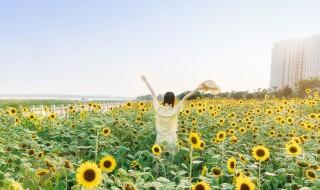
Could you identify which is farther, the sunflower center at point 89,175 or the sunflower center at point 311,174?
the sunflower center at point 311,174

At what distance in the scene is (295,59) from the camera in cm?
4928

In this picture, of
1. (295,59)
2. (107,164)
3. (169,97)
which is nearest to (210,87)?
(169,97)

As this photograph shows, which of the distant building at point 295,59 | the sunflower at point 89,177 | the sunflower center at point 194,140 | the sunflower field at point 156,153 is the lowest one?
the sunflower field at point 156,153

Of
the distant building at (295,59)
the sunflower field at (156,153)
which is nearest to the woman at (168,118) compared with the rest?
the sunflower field at (156,153)

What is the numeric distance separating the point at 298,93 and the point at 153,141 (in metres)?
18.2

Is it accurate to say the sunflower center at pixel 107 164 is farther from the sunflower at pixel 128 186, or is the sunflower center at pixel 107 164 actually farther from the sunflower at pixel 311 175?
the sunflower at pixel 311 175

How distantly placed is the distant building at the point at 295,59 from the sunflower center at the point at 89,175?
47.8 meters

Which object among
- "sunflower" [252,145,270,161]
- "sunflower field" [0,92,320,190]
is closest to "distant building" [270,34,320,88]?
"sunflower field" [0,92,320,190]

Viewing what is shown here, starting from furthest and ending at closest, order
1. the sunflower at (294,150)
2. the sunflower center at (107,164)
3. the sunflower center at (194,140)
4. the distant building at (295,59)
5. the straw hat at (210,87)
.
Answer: the distant building at (295,59) → the straw hat at (210,87) → the sunflower at (294,150) → the sunflower center at (194,140) → the sunflower center at (107,164)

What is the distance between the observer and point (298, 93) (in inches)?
919

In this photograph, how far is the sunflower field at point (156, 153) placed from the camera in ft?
10.6

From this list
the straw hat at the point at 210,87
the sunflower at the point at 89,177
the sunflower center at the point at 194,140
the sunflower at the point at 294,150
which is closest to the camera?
the sunflower at the point at 89,177

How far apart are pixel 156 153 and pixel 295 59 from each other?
4787cm

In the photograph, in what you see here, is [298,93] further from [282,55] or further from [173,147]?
[282,55]
